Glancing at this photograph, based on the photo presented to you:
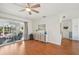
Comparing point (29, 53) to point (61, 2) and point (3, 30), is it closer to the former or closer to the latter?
point (3, 30)

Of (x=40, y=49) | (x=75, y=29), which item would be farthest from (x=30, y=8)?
(x=75, y=29)

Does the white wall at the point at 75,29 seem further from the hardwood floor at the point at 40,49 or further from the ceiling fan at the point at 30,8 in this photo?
the ceiling fan at the point at 30,8

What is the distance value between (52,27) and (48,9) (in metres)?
0.61

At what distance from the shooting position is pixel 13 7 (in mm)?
2002

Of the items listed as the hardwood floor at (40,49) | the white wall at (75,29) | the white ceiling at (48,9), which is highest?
the white ceiling at (48,9)

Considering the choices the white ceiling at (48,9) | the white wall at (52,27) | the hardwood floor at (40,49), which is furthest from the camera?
the white wall at (52,27)

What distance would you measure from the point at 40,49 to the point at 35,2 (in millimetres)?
1130

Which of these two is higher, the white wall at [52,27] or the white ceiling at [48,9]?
the white ceiling at [48,9]

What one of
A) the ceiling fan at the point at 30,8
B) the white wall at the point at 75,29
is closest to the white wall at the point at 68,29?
the white wall at the point at 75,29

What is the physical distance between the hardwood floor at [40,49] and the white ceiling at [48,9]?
0.70 meters

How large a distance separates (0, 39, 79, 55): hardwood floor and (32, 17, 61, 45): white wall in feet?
0.56

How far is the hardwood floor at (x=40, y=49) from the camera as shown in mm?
2051

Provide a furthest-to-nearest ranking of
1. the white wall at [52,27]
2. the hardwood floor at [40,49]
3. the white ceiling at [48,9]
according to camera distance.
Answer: the white wall at [52,27], the hardwood floor at [40,49], the white ceiling at [48,9]
